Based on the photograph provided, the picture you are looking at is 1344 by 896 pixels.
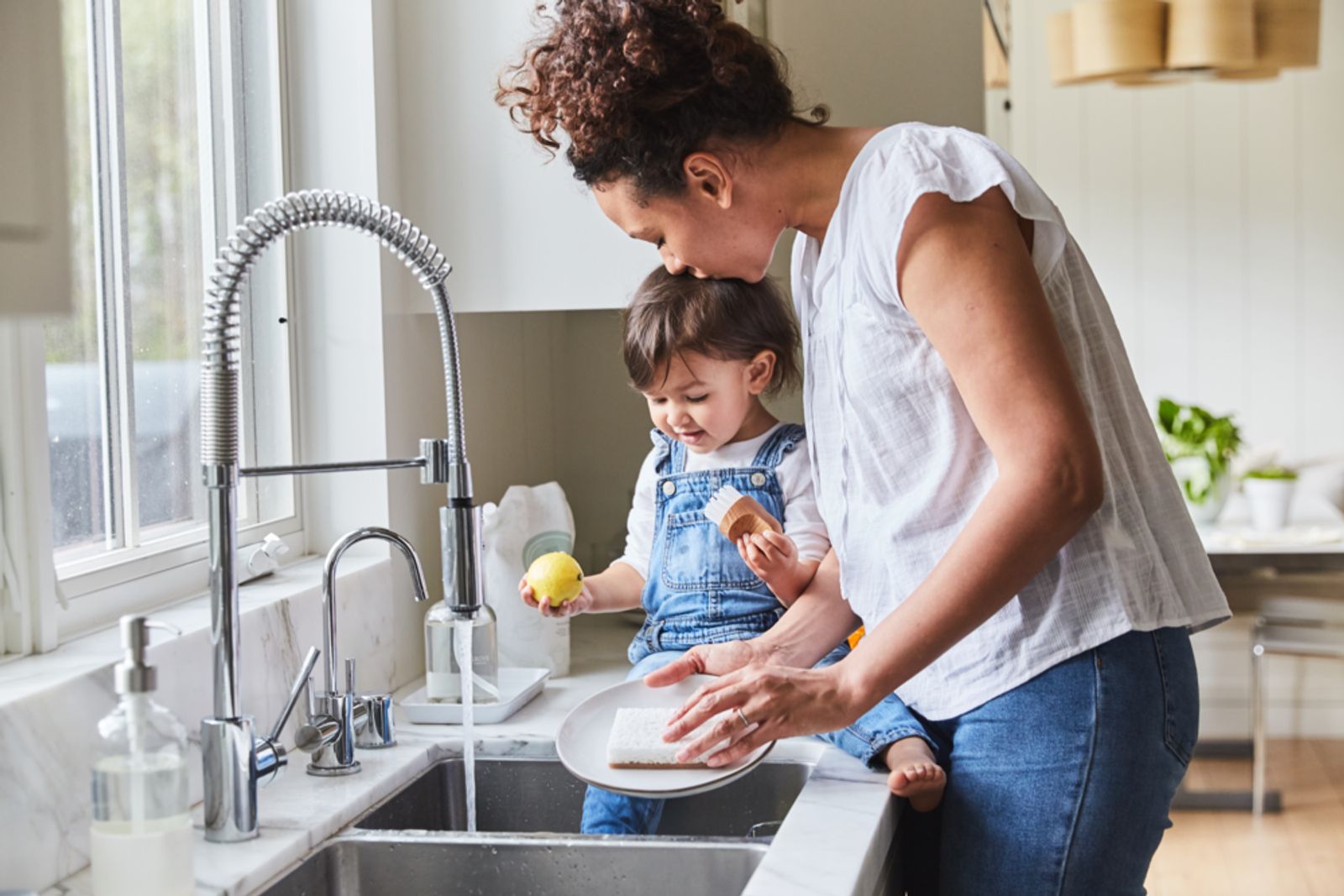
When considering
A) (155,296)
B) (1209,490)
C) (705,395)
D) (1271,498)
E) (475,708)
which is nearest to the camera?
(155,296)

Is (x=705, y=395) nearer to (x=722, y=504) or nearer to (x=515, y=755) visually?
(x=722, y=504)

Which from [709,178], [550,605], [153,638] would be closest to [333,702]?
[153,638]

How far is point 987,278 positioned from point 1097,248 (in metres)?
3.62

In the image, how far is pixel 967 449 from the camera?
1.18m

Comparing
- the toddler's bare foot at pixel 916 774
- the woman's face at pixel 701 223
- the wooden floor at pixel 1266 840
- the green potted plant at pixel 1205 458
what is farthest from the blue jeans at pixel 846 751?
the green potted plant at pixel 1205 458

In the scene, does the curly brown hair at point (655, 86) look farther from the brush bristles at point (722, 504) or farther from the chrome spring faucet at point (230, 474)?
the brush bristles at point (722, 504)

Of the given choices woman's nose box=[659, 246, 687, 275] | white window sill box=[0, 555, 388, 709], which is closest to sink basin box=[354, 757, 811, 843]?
white window sill box=[0, 555, 388, 709]

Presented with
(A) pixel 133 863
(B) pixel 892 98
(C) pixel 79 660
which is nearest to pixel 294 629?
(C) pixel 79 660

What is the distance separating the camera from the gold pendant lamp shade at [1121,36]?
135 inches

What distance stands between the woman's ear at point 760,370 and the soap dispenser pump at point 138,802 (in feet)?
2.88

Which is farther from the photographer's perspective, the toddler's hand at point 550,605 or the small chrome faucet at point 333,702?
the toddler's hand at point 550,605

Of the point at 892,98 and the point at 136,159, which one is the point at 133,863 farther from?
the point at 892,98

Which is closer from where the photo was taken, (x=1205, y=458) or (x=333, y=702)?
(x=333, y=702)

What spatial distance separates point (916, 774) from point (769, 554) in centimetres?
36
